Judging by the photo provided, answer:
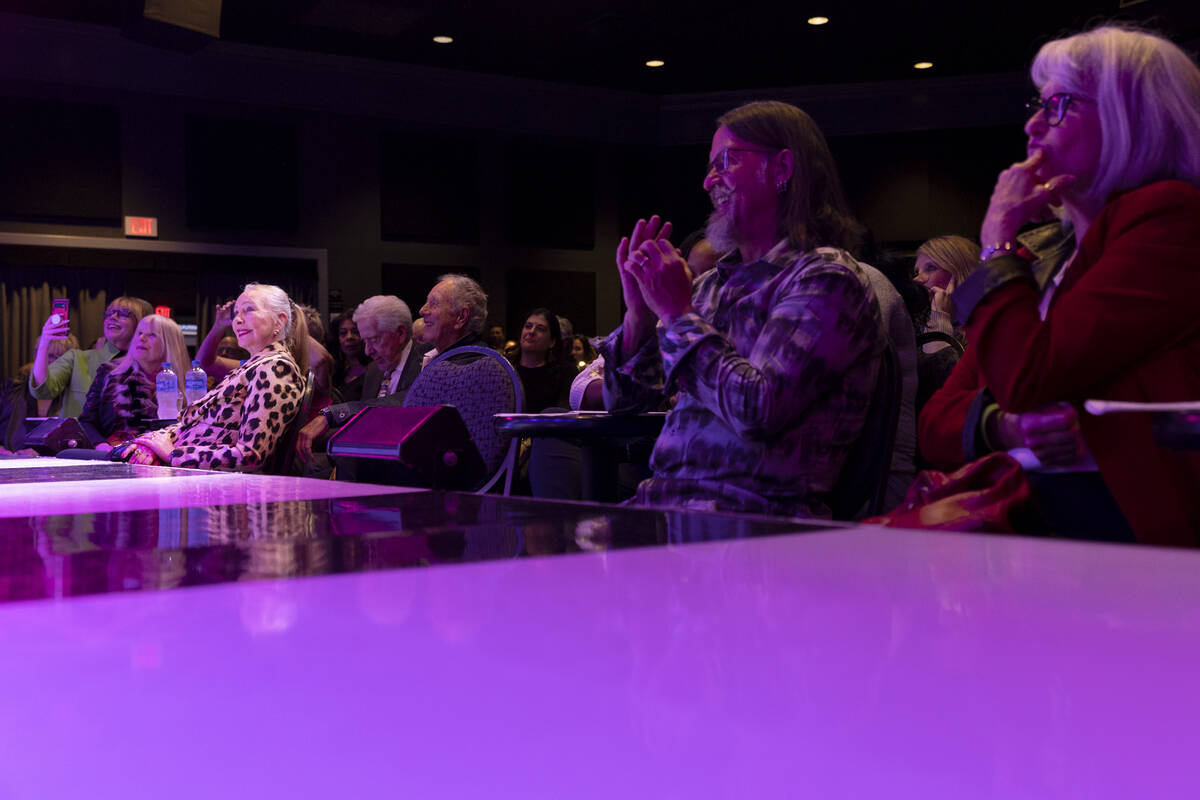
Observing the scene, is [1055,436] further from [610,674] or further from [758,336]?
[610,674]

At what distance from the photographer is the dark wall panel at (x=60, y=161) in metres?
7.04

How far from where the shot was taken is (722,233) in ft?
6.02

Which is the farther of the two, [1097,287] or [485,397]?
[485,397]

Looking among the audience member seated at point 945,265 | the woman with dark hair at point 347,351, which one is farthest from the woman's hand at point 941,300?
the woman with dark hair at point 347,351

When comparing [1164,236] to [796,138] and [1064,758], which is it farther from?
[1064,758]

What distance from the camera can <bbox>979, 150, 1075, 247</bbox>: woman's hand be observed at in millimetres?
1382

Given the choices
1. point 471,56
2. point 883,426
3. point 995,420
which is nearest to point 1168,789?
point 995,420

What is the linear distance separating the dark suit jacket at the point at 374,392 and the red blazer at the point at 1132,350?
1806mm

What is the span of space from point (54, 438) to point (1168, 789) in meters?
2.97

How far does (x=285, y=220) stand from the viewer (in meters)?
7.89

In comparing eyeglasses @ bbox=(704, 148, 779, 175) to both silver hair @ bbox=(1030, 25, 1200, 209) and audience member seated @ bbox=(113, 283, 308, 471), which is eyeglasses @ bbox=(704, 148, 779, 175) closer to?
silver hair @ bbox=(1030, 25, 1200, 209)

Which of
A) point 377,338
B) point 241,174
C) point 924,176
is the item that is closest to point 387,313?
point 377,338

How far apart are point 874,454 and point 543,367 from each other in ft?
11.6

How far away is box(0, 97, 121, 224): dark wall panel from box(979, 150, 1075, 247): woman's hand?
23.0 ft
